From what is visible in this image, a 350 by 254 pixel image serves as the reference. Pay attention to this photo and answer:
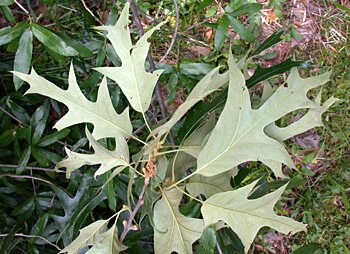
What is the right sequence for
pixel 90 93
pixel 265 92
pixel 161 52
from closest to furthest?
pixel 265 92 < pixel 90 93 < pixel 161 52

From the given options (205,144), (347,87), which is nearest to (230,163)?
(205,144)

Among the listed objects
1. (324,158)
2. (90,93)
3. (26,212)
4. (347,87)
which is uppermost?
(90,93)

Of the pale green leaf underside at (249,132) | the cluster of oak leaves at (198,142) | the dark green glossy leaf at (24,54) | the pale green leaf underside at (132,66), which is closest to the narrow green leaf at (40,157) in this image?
the dark green glossy leaf at (24,54)

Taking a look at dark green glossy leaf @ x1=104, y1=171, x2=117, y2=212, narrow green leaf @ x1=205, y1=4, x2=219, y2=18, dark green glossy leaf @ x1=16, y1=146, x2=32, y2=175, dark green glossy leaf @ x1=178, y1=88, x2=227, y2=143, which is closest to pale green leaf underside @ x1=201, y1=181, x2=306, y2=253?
dark green glossy leaf @ x1=178, y1=88, x2=227, y2=143

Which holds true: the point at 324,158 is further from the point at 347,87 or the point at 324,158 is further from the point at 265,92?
the point at 265,92

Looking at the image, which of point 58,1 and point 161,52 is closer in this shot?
point 58,1

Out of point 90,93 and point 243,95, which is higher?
point 243,95

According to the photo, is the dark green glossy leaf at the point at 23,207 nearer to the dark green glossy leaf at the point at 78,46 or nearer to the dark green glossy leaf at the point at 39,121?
the dark green glossy leaf at the point at 39,121
